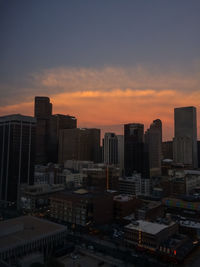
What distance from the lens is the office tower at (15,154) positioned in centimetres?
15788

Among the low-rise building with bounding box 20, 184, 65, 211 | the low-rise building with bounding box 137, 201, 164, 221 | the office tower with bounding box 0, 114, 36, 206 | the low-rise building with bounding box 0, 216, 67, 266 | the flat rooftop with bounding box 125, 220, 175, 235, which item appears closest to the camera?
the low-rise building with bounding box 0, 216, 67, 266

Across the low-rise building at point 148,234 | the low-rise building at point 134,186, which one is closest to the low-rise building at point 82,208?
the low-rise building at point 148,234

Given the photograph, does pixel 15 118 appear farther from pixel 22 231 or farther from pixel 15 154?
pixel 22 231

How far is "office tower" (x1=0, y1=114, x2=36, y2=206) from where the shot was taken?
158 metres

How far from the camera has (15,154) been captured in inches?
6388

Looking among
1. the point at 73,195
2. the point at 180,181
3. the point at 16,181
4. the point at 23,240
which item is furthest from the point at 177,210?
the point at 16,181

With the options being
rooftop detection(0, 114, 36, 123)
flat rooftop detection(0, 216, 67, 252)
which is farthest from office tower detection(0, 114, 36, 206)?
flat rooftop detection(0, 216, 67, 252)

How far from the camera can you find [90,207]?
101562 millimetres

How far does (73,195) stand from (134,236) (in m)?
36.6

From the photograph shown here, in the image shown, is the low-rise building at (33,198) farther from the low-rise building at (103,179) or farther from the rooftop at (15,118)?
the rooftop at (15,118)

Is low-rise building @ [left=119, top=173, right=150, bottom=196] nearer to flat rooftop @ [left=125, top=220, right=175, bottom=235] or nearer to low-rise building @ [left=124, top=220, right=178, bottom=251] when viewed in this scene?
low-rise building @ [left=124, top=220, right=178, bottom=251]

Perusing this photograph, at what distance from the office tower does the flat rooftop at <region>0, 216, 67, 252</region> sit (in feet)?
241

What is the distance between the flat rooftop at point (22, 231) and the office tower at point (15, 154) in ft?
241

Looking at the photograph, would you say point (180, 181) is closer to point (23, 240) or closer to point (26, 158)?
point (26, 158)
